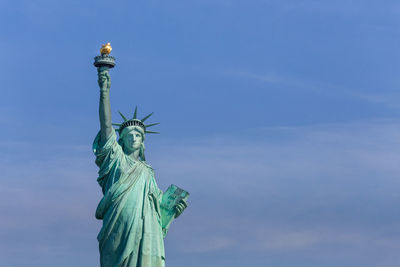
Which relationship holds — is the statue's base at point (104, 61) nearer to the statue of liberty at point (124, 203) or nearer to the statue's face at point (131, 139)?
the statue of liberty at point (124, 203)

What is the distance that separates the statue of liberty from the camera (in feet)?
77.0

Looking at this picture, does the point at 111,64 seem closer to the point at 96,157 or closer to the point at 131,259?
the point at 96,157

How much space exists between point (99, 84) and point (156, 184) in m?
3.19

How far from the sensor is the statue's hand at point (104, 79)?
2398cm

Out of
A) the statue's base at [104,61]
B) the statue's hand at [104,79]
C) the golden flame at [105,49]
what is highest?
the golden flame at [105,49]

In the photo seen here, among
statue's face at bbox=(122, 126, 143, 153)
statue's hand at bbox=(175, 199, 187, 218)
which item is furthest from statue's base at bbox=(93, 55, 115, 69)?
statue's hand at bbox=(175, 199, 187, 218)

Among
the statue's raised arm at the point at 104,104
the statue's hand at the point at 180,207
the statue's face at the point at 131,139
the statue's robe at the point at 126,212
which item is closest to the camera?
the statue's robe at the point at 126,212

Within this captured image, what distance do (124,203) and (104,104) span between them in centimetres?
260

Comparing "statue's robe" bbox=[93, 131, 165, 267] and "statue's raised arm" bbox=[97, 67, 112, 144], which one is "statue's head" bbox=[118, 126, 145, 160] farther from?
"statue's raised arm" bbox=[97, 67, 112, 144]

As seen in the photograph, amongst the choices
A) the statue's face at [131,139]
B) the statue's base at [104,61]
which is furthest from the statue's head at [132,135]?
the statue's base at [104,61]

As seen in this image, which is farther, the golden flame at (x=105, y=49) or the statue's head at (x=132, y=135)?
the statue's head at (x=132, y=135)

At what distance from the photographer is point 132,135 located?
25125 mm

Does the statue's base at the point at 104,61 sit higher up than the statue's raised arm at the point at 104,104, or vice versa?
the statue's base at the point at 104,61

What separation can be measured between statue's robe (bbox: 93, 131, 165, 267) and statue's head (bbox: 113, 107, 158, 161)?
0.47 m
